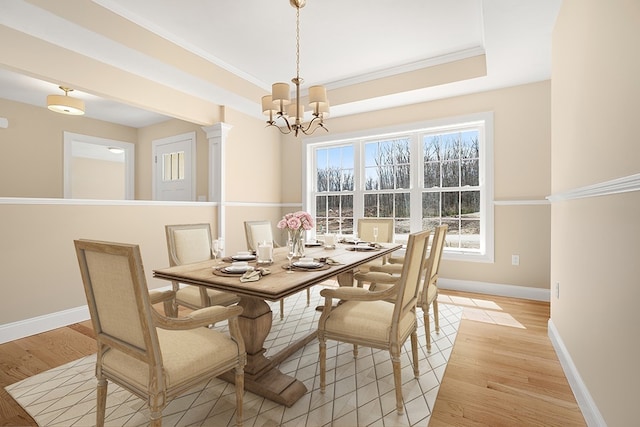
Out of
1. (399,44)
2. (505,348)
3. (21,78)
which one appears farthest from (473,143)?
Answer: (21,78)

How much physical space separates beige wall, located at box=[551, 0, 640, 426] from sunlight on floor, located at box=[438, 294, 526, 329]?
61 cm

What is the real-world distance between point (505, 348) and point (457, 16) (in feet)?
9.49

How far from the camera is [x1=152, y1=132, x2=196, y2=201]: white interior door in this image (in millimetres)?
4820

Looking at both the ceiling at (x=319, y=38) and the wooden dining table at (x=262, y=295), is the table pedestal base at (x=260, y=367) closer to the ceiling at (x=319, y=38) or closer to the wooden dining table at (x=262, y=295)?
the wooden dining table at (x=262, y=295)

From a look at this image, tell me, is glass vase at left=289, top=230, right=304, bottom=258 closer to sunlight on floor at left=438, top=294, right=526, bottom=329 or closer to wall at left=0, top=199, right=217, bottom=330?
sunlight on floor at left=438, top=294, right=526, bottom=329

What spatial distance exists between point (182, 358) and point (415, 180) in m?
3.75

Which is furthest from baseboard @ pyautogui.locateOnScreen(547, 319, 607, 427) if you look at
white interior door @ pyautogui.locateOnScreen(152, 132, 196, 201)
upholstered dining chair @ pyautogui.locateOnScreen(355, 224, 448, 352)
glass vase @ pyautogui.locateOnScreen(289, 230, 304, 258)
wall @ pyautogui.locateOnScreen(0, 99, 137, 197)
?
wall @ pyautogui.locateOnScreen(0, 99, 137, 197)

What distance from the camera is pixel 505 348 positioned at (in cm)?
236

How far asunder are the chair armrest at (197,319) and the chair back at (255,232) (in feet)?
5.50

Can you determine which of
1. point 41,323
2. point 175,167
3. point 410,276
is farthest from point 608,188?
point 175,167

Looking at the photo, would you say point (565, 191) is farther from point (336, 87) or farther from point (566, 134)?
point (336, 87)

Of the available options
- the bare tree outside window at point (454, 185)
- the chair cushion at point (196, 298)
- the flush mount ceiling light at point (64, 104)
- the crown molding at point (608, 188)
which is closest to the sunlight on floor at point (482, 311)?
the bare tree outside window at point (454, 185)

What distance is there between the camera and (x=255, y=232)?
10.8 ft

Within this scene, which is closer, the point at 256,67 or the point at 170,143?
the point at 256,67
